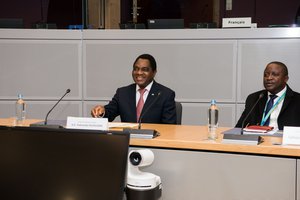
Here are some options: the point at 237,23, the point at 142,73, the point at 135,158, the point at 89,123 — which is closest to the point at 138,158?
the point at 135,158

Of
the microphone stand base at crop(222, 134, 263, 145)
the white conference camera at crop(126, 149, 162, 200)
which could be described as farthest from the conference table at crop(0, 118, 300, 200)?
the white conference camera at crop(126, 149, 162, 200)

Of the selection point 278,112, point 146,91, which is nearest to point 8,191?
point 146,91

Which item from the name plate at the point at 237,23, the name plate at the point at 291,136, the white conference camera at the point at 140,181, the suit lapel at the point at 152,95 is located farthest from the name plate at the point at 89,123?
the name plate at the point at 237,23

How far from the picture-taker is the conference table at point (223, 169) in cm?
146

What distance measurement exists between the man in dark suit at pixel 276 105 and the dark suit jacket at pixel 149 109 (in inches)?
20.8

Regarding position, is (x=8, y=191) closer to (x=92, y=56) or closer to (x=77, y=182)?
(x=77, y=182)

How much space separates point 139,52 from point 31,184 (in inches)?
106

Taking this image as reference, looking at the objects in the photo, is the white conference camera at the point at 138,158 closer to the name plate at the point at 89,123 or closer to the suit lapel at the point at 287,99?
the name plate at the point at 89,123

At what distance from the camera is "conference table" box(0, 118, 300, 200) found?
146cm

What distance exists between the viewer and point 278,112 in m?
2.91

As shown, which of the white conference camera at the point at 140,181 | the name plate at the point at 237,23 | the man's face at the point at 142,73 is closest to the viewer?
the white conference camera at the point at 140,181

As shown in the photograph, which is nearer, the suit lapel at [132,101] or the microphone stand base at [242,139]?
the microphone stand base at [242,139]

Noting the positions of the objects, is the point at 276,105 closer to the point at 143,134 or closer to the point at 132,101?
the point at 132,101

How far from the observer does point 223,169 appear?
59.9 inches
